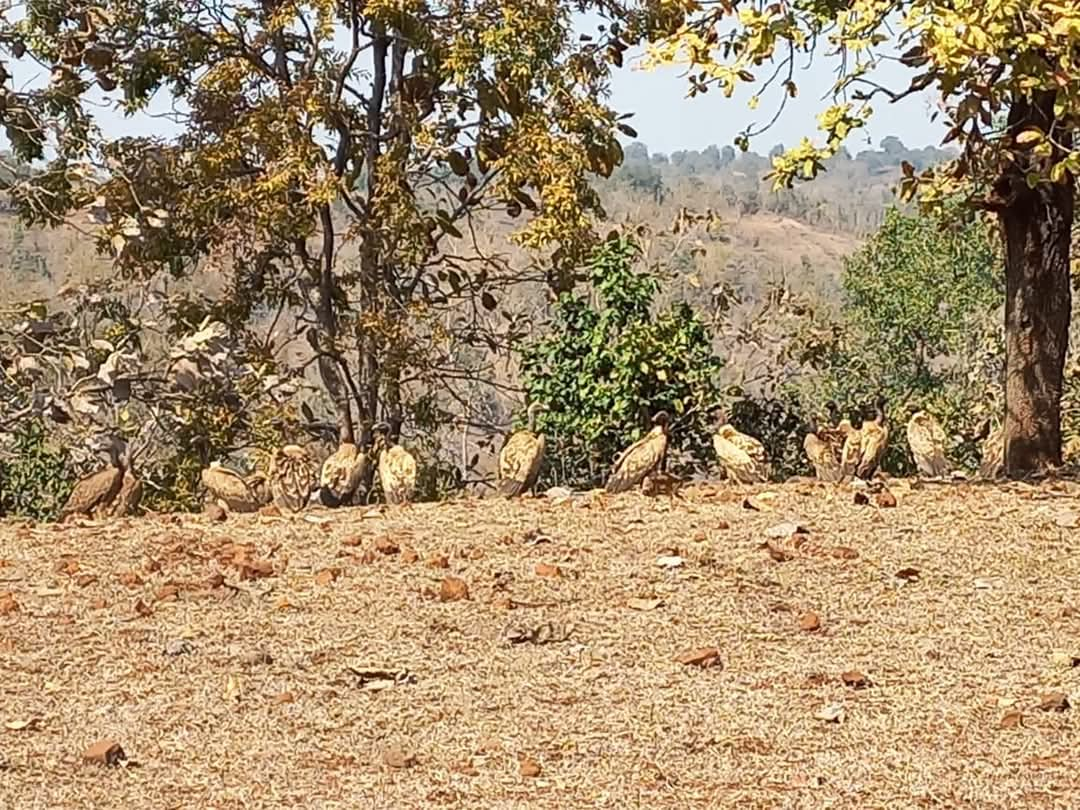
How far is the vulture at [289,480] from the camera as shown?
33.5ft

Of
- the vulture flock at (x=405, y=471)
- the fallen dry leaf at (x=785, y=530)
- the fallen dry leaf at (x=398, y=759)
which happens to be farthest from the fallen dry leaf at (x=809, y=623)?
the vulture flock at (x=405, y=471)

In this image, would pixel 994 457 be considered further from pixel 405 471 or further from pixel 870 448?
pixel 405 471

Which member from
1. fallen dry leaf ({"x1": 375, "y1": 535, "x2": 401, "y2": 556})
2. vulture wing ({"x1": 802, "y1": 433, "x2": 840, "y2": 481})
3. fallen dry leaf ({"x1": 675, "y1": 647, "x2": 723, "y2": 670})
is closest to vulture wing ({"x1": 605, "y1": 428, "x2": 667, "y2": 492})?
vulture wing ({"x1": 802, "y1": 433, "x2": 840, "y2": 481})

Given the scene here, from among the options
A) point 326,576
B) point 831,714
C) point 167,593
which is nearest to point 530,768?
point 831,714

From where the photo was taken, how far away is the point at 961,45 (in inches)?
267

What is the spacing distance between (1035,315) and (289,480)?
17.5 ft

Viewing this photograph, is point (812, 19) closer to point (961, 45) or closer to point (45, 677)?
point (961, 45)

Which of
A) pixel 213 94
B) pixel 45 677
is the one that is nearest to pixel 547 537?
pixel 45 677

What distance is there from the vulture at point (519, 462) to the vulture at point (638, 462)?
0.54m

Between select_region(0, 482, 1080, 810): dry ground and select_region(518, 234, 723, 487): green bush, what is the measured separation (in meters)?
3.83

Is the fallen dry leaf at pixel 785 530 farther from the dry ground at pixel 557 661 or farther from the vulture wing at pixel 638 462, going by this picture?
the vulture wing at pixel 638 462

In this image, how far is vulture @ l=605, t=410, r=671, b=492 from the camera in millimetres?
10523

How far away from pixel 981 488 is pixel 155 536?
5.04 m

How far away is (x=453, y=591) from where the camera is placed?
723 cm
